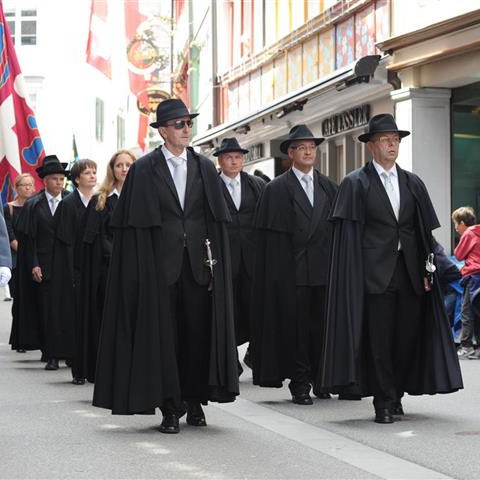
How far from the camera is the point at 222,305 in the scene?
8.94 metres

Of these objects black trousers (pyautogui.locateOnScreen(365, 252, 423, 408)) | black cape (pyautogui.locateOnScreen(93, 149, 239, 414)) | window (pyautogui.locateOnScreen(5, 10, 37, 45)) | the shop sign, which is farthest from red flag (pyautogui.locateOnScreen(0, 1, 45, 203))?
window (pyautogui.locateOnScreen(5, 10, 37, 45))

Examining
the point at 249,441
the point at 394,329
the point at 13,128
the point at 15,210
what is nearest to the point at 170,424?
the point at 249,441

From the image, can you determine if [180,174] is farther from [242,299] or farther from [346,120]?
[346,120]

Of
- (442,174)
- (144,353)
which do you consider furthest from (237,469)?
(442,174)

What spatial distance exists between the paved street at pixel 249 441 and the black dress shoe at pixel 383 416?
10cm

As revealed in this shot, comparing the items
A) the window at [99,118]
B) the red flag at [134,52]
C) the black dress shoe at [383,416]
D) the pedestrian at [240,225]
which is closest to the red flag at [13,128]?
the pedestrian at [240,225]

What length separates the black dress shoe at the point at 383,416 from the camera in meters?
9.29

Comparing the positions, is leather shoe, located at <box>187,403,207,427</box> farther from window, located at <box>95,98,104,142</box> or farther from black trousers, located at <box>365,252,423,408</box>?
window, located at <box>95,98,104,142</box>

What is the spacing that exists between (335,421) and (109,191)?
3315mm

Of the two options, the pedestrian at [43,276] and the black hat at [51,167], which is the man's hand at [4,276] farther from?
the black hat at [51,167]

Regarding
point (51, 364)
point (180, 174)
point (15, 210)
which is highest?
point (15, 210)

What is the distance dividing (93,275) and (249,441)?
3765 millimetres

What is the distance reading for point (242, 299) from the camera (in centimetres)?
1277

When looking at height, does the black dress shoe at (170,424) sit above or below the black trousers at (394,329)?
below
